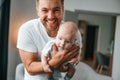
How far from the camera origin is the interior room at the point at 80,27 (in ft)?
4.64

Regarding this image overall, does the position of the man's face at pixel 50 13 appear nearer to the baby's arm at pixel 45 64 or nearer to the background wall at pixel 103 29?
the baby's arm at pixel 45 64

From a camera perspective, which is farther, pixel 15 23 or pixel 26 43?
pixel 15 23

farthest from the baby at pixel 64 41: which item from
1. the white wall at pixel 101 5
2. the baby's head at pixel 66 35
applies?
the white wall at pixel 101 5

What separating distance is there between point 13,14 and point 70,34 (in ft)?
2.41

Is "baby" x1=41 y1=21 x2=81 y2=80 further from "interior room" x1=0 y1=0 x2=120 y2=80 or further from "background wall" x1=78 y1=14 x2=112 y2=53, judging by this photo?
"background wall" x1=78 y1=14 x2=112 y2=53

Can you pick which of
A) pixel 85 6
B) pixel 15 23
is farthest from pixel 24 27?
pixel 85 6

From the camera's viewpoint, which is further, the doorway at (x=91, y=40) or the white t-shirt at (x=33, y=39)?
the doorway at (x=91, y=40)

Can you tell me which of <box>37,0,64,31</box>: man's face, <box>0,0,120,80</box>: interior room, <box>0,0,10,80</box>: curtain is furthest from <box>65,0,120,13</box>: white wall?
<box>37,0,64,31</box>: man's face

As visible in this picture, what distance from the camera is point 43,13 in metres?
0.95

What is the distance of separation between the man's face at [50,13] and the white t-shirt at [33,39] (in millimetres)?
30

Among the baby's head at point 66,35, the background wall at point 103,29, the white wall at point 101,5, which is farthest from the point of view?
the background wall at point 103,29

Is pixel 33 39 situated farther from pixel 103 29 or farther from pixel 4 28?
pixel 103 29

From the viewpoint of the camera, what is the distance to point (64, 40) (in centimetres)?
93

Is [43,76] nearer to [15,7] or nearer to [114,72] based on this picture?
[15,7]
